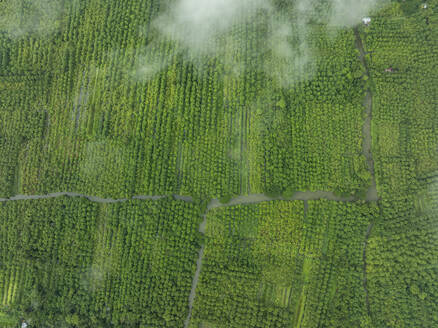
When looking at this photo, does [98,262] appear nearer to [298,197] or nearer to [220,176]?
[220,176]

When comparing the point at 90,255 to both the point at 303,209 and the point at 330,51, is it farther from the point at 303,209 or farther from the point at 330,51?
the point at 330,51

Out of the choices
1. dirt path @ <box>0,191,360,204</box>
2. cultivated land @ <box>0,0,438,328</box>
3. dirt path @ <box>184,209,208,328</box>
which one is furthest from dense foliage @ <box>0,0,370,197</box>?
dirt path @ <box>184,209,208,328</box>

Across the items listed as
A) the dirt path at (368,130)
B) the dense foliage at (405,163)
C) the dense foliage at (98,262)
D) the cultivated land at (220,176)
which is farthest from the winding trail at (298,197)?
the dense foliage at (98,262)

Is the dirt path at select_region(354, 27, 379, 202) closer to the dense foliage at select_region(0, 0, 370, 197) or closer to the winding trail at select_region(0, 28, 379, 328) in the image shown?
the winding trail at select_region(0, 28, 379, 328)

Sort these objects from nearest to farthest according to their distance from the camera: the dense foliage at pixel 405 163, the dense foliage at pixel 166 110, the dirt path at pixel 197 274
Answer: the dense foliage at pixel 405 163 → the dirt path at pixel 197 274 → the dense foliage at pixel 166 110

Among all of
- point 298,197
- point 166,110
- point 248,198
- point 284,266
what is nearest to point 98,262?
point 248,198

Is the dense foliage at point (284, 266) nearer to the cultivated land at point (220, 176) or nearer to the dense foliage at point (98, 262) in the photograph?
the cultivated land at point (220, 176)

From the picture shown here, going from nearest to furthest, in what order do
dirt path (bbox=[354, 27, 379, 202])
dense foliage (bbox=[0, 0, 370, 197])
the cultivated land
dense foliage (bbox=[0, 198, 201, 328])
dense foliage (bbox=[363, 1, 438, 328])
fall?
dense foliage (bbox=[363, 1, 438, 328])
the cultivated land
dense foliage (bbox=[0, 198, 201, 328])
dirt path (bbox=[354, 27, 379, 202])
dense foliage (bbox=[0, 0, 370, 197])
